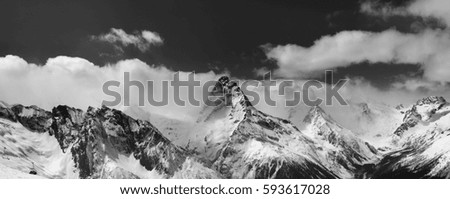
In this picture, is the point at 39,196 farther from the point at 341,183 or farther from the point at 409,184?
the point at 409,184

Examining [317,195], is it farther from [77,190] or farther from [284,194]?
[77,190]

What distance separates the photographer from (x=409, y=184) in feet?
99.0

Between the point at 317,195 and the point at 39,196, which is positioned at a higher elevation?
the point at 317,195

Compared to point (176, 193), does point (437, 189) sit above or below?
above

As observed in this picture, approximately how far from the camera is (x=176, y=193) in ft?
98.5

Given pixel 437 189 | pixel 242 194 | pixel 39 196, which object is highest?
pixel 437 189

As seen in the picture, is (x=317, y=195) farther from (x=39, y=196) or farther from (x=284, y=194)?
(x=39, y=196)

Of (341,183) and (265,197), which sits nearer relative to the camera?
(265,197)

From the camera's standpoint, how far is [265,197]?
29031mm

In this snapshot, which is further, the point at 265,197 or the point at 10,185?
the point at 10,185

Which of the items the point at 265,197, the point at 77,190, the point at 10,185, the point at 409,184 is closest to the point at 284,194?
the point at 265,197

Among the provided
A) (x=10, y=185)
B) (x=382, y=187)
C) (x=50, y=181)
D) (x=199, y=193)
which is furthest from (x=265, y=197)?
(x=10, y=185)

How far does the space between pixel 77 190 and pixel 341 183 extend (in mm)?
12202

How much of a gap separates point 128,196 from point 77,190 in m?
2.31
